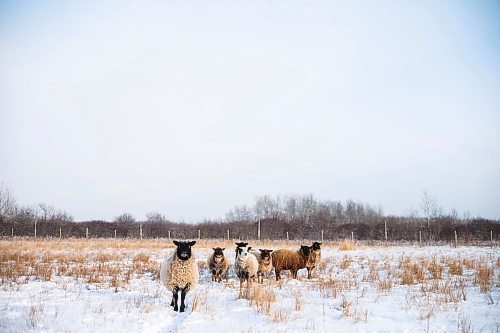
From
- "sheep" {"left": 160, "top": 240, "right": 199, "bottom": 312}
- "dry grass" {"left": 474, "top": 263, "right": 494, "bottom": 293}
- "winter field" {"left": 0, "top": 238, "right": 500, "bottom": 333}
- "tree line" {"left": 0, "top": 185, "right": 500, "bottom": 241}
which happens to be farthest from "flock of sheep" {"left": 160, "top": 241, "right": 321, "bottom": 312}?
"tree line" {"left": 0, "top": 185, "right": 500, "bottom": 241}

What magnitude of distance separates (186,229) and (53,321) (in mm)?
53598

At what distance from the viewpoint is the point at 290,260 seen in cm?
1360

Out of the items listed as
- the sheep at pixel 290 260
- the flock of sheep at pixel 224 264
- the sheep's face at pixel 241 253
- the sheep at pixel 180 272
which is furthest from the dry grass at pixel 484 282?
the sheep at pixel 180 272

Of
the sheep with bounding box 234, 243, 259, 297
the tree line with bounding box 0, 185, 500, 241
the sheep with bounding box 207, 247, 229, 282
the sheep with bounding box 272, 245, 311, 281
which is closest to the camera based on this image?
the sheep with bounding box 234, 243, 259, 297

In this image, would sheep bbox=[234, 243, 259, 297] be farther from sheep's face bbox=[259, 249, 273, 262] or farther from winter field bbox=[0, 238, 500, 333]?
sheep's face bbox=[259, 249, 273, 262]

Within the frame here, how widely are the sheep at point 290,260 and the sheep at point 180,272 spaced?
5.16m

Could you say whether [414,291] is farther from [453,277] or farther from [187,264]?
[187,264]

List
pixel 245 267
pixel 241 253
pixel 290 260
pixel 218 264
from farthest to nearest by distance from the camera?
1. pixel 290 260
2. pixel 218 264
3. pixel 241 253
4. pixel 245 267

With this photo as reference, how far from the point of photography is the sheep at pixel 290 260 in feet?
44.4

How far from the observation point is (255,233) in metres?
53.0

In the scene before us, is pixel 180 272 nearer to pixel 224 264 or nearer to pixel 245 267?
pixel 245 267

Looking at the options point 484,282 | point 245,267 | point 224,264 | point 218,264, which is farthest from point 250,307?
point 484,282

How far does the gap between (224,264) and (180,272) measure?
4.48 meters

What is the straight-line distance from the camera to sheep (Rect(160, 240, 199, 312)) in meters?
8.57
